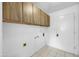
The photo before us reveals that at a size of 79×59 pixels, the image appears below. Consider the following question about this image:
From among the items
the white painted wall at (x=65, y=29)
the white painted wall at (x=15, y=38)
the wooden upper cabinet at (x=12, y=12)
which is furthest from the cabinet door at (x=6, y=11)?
the white painted wall at (x=65, y=29)

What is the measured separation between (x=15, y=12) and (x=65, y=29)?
4.93 feet

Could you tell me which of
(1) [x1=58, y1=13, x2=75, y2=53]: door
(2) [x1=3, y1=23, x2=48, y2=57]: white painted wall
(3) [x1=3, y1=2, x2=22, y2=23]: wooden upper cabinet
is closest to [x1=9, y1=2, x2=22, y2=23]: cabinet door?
(3) [x1=3, y1=2, x2=22, y2=23]: wooden upper cabinet

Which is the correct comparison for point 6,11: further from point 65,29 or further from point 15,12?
point 65,29

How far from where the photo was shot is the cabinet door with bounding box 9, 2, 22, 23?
1199mm

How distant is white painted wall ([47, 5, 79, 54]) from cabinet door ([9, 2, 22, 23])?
830 millimetres

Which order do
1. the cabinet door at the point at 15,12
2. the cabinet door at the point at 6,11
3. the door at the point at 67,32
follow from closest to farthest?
1. the cabinet door at the point at 6,11
2. the cabinet door at the point at 15,12
3. the door at the point at 67,32

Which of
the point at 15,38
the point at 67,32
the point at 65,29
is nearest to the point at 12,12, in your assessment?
the point at 15,38

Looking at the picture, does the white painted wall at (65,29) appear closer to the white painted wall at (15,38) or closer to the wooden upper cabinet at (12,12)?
the white painted wall at (15,38)

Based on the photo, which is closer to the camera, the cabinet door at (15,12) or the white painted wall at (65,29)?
the cabinet door at (15,12)

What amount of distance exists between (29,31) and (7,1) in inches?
41.8

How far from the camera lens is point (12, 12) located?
47.8 inches

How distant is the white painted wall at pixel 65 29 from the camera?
6.52 ft

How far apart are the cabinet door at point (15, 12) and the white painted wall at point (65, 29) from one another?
83 cm

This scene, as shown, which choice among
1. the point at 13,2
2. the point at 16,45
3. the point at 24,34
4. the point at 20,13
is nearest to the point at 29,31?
the point at 24,34
